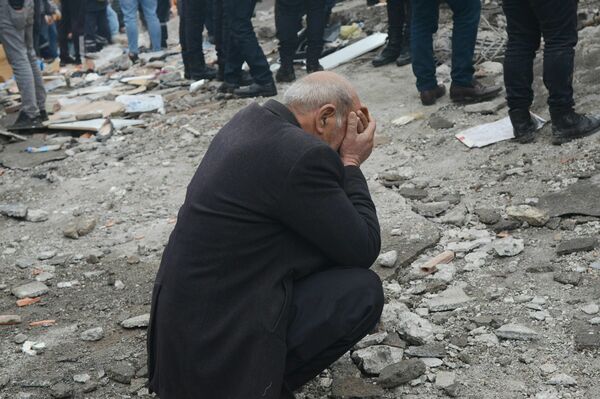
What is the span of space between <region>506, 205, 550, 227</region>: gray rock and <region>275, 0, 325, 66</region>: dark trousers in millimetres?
4399

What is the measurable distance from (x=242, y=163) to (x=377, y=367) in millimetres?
1210

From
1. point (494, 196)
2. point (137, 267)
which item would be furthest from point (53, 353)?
point (494, 196)

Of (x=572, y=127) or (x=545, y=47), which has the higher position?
(x=545, y=47)

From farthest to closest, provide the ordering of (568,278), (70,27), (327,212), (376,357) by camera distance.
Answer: (70,27) < (568,278) < (376,357) < (327,212)

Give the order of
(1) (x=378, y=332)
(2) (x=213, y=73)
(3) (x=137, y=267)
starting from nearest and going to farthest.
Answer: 1. (1) (x=378, y=332)
2. (3) (x=137, y=267)
3. (2) (x=213, y=73)

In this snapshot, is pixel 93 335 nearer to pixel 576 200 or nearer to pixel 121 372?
pixel 121 372

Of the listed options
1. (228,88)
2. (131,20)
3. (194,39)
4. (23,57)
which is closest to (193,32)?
(194,39)

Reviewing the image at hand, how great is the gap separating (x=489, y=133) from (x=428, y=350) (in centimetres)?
278

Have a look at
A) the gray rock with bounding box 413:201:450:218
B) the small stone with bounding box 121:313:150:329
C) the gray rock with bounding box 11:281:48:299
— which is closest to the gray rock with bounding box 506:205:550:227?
the gray rock with bounding box 413:201:450:218

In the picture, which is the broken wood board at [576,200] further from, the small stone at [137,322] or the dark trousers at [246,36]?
the dark trousers at [246,36]

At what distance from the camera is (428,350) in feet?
11.6

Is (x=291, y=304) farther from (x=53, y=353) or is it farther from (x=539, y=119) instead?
(x=539, y=119)

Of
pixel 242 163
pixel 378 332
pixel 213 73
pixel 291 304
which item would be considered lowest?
pixel 213 73

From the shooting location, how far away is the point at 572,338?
3432mm
